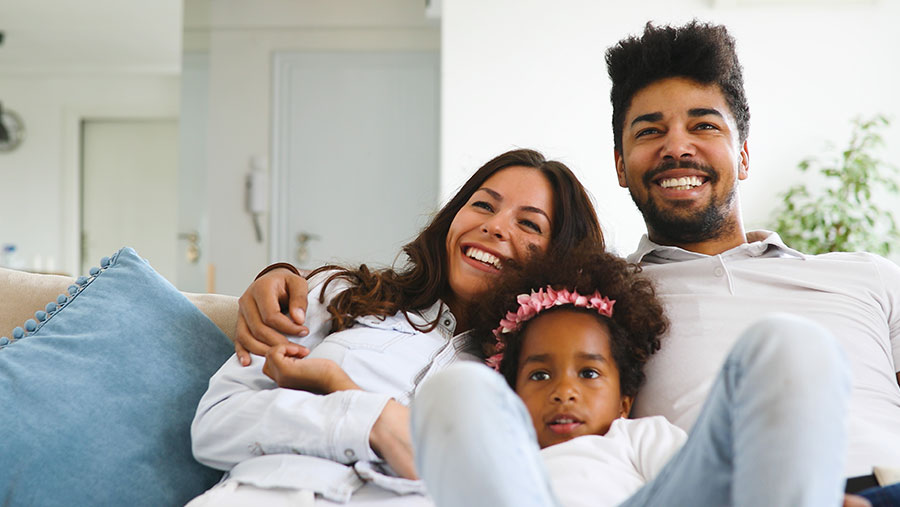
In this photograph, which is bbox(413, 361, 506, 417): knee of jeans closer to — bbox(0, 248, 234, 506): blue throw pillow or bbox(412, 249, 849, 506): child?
bbox(412, 249, 849, 506): child

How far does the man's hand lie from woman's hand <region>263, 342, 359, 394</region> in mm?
71

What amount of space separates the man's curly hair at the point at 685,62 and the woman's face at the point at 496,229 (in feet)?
0.98

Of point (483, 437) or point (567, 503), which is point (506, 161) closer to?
point (567, 503)

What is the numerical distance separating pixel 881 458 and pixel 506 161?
34.3 inches

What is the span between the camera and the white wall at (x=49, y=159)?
6660 millimetres

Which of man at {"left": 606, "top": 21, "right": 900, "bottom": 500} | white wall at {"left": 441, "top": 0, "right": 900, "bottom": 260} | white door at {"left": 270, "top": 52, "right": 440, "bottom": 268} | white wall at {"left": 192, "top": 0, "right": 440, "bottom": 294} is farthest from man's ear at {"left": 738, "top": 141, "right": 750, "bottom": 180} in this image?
white wall at {"left": 192, "top": 0, "right": 440, "bottom": 294}

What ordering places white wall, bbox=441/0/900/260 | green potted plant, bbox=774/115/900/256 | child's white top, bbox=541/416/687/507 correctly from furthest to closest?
white wall, bbox=441/0/900/260
green potted plant, bbox=774/115/900/256
child's white top, bbox=541/416/687/507

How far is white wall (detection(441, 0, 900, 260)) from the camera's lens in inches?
158

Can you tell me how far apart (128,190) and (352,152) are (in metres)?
2.62

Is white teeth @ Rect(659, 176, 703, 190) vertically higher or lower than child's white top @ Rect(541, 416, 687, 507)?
higher

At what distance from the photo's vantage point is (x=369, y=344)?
4.50 ft

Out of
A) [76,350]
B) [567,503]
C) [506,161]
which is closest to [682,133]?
[506,161]

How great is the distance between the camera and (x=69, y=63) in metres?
6.63

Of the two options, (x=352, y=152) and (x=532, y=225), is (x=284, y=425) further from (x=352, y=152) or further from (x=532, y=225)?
(x=352, y=152)
